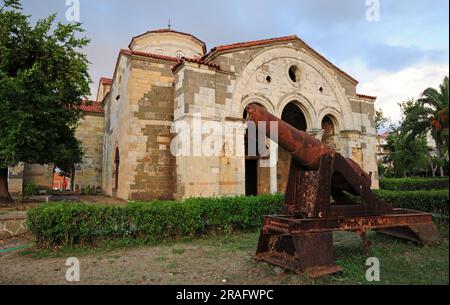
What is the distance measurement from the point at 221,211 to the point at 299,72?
29.7 ft

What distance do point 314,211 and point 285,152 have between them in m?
12.9

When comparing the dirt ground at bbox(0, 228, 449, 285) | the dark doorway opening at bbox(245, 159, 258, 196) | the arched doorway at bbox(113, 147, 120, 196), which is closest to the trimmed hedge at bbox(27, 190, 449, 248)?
the dirt ground at bbox(0, 228, 449, 285)

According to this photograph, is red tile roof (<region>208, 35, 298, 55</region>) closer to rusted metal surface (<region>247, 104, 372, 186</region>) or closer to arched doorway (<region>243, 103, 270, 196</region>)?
arched doorway (<region>243, 103, 270, 196</region>)

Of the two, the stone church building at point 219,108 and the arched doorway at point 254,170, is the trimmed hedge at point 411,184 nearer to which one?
the stone church building at point 219,108

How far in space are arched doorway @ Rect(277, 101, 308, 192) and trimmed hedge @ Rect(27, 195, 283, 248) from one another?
8.65m

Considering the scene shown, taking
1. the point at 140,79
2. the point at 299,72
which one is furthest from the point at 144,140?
the point at 299,72

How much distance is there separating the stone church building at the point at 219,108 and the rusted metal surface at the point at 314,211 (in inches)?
216

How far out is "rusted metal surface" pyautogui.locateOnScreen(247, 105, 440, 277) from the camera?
4.86 m

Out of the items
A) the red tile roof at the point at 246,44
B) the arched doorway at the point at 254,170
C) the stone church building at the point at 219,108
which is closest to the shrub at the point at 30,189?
the stone church building at the point at 219,108

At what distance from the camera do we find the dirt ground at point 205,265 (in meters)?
4.72

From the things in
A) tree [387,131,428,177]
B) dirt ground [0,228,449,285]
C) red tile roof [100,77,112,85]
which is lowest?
dirt ground [0,228,449,285]

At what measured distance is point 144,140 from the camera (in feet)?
44.1
